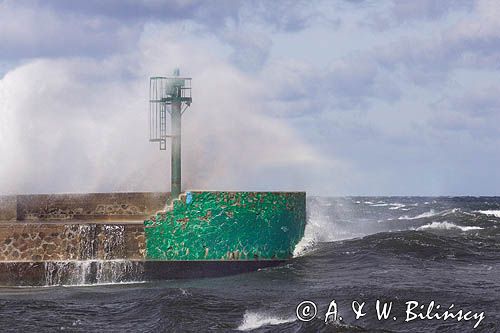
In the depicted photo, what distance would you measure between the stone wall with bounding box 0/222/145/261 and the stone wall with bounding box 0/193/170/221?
3413mm

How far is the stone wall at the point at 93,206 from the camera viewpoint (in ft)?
61.2

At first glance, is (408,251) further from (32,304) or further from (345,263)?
(32,304)

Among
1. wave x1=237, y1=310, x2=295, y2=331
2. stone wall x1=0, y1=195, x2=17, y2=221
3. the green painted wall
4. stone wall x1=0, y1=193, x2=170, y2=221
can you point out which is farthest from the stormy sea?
stone wall x1=0, y1=193, x2=170, y2=221

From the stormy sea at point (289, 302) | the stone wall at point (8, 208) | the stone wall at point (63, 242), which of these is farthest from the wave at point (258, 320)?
the stone wall at point (8, 208)

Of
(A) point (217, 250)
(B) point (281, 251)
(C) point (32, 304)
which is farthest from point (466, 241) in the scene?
(C) point (32, 304)

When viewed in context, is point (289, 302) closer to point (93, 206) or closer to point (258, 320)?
point (258, 320)

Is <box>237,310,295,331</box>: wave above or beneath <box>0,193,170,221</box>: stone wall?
beneath

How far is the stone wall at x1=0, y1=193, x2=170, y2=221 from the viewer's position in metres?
18.7

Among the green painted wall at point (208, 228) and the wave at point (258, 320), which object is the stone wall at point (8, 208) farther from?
the wave at point (258, 320)

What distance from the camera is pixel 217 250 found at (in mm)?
15242

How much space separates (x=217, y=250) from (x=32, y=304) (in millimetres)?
4301

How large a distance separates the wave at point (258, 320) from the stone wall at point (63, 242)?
16.5ft

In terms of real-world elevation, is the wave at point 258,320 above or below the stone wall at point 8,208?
below

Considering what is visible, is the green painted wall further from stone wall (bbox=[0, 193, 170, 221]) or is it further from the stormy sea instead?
stone wall (bbox=[0, 193, 170, 221])
